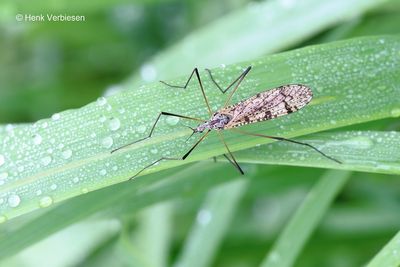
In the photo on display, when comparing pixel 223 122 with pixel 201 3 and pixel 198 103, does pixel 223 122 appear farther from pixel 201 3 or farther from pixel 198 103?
pixel 201 3

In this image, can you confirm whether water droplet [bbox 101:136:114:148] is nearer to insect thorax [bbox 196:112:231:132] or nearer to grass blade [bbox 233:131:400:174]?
insect thorax [bbox 196:112:231:132]

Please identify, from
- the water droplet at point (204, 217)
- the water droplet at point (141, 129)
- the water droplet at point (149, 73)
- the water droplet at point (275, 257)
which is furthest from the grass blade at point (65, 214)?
the water droplet at point (149, 73)

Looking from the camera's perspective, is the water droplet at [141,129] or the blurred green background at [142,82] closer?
the water droplet at [141,129]

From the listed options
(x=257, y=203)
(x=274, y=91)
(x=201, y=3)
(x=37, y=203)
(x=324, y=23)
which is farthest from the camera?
(x=201, y=3)

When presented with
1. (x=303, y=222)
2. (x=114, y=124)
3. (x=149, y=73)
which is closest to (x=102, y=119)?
(x=114, y=124)

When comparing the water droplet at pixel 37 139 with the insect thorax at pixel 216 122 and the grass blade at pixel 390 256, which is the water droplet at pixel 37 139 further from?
the grass blade at pixel 390 256

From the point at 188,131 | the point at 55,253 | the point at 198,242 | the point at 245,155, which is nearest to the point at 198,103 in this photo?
the point at 188,131
